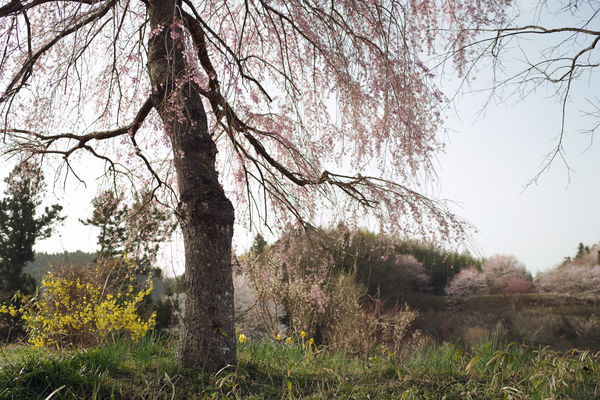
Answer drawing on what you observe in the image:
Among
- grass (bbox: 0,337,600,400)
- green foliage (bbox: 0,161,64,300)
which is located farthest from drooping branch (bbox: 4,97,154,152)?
green foliage (bbox: 0,161,64,300)

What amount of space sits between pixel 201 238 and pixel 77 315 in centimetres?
271

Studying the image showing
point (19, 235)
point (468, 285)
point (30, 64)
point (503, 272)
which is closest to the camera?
point (30, 64)

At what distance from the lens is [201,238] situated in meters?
3.49

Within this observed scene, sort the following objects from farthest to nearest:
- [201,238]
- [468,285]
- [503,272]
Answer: [503,272] → [468,285] → [201,238]

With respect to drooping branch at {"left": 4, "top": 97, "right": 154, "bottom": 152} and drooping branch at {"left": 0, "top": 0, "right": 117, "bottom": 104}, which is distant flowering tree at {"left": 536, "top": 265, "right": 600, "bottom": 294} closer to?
drooping branch at {"left": 4, "top": 97, "right": 154, "bottom": 152}

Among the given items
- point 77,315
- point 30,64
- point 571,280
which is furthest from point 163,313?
point 571,280

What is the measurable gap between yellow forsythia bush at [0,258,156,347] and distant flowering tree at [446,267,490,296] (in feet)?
34.7

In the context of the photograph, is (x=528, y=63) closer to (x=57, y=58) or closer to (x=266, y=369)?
(x=266, y=369)

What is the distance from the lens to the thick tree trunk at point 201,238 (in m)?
3.38

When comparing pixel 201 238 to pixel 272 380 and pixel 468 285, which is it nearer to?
pixel 272 380

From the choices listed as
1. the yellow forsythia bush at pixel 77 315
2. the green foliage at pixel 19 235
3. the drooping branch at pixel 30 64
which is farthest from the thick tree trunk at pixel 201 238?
the green foliage at pixel 19 235

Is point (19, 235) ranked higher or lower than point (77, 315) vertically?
higher

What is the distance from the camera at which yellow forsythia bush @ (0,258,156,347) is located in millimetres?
4809

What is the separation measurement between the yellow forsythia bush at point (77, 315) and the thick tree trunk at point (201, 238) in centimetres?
152
